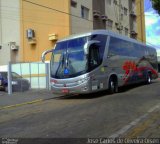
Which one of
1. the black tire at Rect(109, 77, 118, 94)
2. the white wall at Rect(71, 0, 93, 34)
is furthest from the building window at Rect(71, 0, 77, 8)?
the black tire at Rect(109, 77, 118, 94)

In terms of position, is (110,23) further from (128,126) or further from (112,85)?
(128,126)

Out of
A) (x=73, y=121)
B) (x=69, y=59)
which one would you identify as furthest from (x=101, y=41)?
(x=73, y=121)

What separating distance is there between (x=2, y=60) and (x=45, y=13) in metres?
8.43

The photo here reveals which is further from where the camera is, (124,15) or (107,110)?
(124,15)

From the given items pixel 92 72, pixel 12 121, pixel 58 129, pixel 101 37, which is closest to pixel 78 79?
pixel 92 72

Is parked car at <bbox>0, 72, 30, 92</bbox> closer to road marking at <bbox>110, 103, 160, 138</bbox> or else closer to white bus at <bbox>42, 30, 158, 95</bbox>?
white bus at <bbox>42, 30, 158, 95</bbox>

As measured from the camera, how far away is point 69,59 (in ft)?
59.8

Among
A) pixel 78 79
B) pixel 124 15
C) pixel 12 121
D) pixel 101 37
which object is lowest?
pixel 12 121

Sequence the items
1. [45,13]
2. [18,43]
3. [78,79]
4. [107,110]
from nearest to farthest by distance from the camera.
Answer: [107,110] < [78,79] < [45,13] < [18,43]

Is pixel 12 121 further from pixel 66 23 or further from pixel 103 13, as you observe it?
pixel 103 13

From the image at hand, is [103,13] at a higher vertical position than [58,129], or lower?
higher

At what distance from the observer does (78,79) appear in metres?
17.7

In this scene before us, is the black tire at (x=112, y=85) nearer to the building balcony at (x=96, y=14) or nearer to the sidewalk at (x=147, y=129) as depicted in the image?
the sidewalk at (x=147, y=129)

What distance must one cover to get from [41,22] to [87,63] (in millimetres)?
17634
